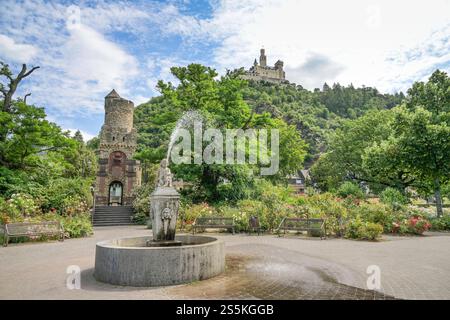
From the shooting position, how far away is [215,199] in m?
22.1

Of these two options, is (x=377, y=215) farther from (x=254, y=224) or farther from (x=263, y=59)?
(x=263, y=59)

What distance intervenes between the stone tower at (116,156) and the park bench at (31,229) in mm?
21200

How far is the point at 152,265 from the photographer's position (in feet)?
18.7

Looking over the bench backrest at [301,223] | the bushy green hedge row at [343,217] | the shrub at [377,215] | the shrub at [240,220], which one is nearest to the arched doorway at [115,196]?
the bushy green hedge row at [343,217]

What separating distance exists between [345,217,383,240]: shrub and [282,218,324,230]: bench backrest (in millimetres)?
1299

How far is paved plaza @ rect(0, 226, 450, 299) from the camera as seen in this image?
16.6 feet

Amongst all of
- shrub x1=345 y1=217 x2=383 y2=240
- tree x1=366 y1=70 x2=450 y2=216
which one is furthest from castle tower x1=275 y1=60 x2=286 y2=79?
shrub x1=345 y1=217 x2=383 y2=240

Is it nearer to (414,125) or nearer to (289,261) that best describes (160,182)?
(289,261)

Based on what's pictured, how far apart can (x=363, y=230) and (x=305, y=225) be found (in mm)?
2493

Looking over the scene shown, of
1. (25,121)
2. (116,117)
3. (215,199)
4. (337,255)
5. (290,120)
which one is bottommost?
(337,255)

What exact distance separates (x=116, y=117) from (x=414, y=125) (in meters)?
33.8

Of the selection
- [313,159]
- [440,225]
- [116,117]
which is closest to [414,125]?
[440,225]

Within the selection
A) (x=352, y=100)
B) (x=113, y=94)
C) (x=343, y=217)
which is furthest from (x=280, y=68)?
(x=343, y=217)

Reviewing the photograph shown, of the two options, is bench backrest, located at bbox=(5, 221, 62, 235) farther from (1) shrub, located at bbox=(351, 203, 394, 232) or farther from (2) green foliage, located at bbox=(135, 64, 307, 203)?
(1) shrub, located at bbox=(351, 203, 394, 232)
